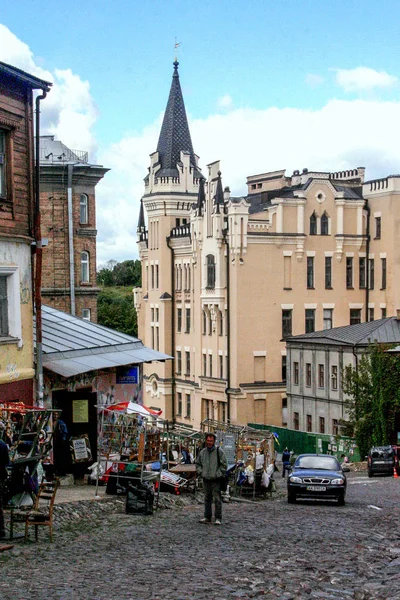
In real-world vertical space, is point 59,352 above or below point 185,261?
below

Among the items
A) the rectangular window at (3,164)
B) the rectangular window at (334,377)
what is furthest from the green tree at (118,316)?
the rectangular window at (3,164)

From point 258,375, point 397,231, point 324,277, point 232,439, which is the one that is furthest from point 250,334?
point 232,439

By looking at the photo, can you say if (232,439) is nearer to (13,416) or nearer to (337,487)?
(337,487)

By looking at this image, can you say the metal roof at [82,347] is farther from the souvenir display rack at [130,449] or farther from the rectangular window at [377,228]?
the rectangular window at [377,228]

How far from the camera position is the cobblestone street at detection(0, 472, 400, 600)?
13477 millimetres

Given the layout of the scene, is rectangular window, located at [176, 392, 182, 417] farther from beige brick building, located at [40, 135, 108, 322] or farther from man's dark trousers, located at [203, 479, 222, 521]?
man's dark trousers, located at [203, 479, 222, 521]

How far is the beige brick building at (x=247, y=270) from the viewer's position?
250 feet

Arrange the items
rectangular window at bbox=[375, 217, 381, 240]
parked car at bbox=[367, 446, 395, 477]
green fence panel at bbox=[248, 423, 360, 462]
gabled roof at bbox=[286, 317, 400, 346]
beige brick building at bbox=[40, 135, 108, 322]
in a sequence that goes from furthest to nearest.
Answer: rectangular window at bbox=[375, 217, 381, 240], beige brick building at bbox=[40, 135, 108, 322], gabled roof at bbox=[286, 317, 400, 346], green fence panel at bbox=[248, 423, 360, 462], parked car at bbox=[367, 446, 395, 477]

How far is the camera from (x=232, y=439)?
30203 millimetres

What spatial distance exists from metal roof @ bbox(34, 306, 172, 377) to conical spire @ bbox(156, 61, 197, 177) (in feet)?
176

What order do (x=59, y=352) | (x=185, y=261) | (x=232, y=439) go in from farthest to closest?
(x=185, y=261), (x=232, y=439), (x=59, y=352)

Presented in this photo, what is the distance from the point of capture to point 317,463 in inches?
1100

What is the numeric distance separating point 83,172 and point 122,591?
A: 5591 centimetres

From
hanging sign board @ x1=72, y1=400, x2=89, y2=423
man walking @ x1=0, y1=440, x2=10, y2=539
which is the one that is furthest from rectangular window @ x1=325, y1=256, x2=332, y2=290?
man walking @ x1=0, y1=440, x2=10, y2=539
